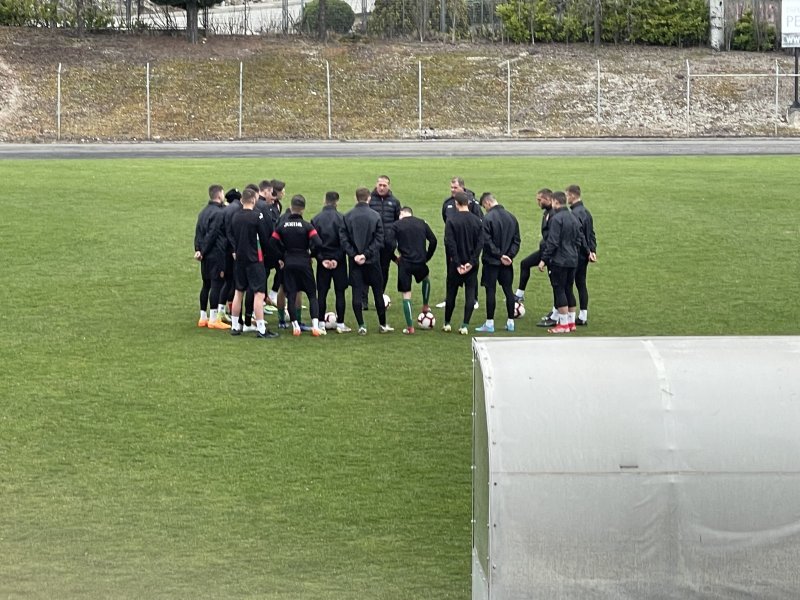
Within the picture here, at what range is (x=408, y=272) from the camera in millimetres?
20219

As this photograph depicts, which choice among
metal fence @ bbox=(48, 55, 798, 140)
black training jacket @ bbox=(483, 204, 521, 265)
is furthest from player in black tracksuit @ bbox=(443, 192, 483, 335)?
metal fence @ bbox=(48, 55, 798, 140)

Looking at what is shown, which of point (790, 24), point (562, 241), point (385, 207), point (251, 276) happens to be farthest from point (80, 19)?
point (562, 241)

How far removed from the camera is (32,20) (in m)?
67.2

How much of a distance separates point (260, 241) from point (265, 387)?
9.33ft

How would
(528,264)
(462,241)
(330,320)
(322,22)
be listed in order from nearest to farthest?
1. (462,241)
2. (330,320)
3. (528,264)
4. (322,22)

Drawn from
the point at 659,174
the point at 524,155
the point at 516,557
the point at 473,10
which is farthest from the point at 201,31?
the point at 516,557

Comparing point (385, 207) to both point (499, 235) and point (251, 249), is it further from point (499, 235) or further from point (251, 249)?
point (251, 249)

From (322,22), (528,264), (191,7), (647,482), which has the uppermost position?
(191,7)

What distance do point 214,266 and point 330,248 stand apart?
1846 millimetres

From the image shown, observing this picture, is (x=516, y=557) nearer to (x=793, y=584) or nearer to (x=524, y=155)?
(x=793, y=584)

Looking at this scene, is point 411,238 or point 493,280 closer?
point 411,238

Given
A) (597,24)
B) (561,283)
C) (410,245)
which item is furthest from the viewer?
(597,24)

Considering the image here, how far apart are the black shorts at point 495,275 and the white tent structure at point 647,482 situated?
460 inches

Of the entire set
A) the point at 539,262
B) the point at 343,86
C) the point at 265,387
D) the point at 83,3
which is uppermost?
the point at 83,3
